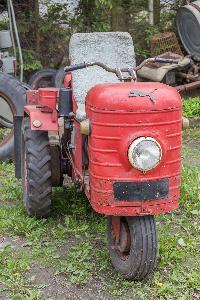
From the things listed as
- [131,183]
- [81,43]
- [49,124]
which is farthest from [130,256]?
[81,43]

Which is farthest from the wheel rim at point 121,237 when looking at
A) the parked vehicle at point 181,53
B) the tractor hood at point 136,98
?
the parked vehicle at point 181,53

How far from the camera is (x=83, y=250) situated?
14.3ft

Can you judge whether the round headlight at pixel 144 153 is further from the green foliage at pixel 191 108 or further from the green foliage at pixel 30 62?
the green foliage at pixel 30 62

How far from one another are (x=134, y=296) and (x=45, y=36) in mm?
7579

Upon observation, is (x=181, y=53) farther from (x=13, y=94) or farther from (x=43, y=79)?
(x=13, y=94)

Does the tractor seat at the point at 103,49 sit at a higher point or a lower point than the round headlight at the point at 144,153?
higher

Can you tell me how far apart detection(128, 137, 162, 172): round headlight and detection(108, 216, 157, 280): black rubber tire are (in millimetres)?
388

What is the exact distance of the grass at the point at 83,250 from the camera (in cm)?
384

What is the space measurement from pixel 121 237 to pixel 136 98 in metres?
0.98

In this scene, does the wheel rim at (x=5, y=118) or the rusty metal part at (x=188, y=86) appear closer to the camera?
the wheel rim at (x=5, y=118)

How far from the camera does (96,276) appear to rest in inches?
157

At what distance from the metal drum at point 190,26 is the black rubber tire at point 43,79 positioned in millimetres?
2498

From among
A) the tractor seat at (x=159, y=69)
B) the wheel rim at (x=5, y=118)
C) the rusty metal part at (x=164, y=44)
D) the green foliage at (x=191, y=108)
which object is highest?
the rusty metal part at (x=164, y=44)

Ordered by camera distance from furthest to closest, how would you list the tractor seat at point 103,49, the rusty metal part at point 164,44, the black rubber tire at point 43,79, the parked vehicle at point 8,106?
the rusty metal part at point 164,44
the black rubber tire at point 43,79
the parked vehicle at point 8,106
the tractor seat at point 103,49
